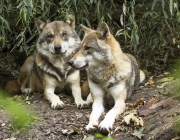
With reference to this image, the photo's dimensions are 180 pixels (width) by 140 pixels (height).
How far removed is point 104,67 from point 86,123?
85 cm

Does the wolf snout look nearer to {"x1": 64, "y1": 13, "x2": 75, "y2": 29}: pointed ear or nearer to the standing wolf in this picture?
{"x1": 64, "y1": 13, "x2": 75, "y2": 29}: pointed ear

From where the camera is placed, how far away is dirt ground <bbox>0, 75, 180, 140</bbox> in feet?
12.9

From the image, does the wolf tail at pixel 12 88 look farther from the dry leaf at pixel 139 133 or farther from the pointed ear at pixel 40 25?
the dry leaf at pixel 139 133

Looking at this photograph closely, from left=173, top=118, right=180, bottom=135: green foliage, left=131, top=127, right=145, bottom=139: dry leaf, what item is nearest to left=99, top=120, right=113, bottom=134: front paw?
left=131, top=127, right=145, bottom=139: dry leaf

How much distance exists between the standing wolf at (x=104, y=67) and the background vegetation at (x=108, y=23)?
2.34ft

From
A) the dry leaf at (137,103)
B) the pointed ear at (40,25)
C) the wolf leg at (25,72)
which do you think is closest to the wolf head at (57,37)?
the pointed ear at (40,25)

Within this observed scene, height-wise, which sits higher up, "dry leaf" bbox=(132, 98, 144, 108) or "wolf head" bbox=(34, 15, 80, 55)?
"wolf head" bbox=(34, 15, 80, 55)

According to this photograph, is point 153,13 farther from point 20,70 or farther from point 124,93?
point 20,70

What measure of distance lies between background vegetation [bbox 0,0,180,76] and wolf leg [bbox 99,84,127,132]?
3.29 ft

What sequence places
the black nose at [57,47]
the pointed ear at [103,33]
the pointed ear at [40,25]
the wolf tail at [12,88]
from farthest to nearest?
the wolf tail at [12,88], the pointed ear at [40,25], the black nose at [57,47], the pointed ear at [103,33]

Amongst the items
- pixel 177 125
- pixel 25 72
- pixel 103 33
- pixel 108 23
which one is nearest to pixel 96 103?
pixel 103 33

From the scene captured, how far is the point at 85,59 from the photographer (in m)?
4.91

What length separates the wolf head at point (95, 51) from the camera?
488 cm

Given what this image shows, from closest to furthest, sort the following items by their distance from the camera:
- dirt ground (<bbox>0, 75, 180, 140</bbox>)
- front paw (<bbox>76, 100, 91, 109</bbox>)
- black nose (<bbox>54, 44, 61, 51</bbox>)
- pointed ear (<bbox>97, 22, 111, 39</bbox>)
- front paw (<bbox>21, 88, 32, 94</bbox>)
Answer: dirt ground (<bbox>0, 75, 180, 140</bbox>)
pointed ear (<bbox>97, 22, 111, 39</bbox>)
front paw (<bbox>76, 100, 91, 109</bbox>)
black nose (<bbox>54, 44, 61, 51</bbox>)
front paw (<bbox>21, 88, 32, 94</bbox>)
